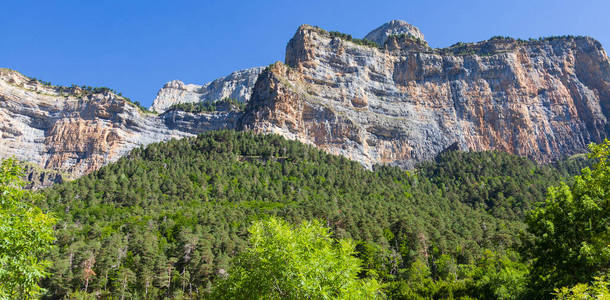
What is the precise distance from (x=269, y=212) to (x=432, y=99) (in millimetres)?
128580

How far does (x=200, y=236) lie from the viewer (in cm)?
7262

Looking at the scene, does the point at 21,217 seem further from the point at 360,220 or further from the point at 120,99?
the point at 120,99

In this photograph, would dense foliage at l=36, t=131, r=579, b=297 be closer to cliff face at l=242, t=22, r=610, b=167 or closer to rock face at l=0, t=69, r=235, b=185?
cliff face at l=242, t=22, r=610, b=167

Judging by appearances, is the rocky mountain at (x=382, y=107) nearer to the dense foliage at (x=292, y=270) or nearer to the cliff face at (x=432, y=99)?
the cliff face at (x=432, y=99)

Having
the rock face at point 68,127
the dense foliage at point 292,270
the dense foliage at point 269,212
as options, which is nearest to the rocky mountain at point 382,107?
the rock face at point 68,127

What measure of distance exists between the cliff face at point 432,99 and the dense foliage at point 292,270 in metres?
145

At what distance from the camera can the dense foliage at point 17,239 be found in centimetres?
1289

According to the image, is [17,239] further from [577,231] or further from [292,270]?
[577,231]

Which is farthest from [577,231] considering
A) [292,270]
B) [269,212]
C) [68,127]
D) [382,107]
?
[68,127]

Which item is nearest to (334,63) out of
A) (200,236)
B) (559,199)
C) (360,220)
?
(360,220)

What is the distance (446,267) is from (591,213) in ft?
162

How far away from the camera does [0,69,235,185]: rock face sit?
182750 mm

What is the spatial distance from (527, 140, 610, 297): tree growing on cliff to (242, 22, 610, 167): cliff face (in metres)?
145

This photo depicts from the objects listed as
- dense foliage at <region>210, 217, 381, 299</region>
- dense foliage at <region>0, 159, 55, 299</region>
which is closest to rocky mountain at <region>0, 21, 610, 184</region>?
dense foliage at <region>210, 217, 381, 299</region>
